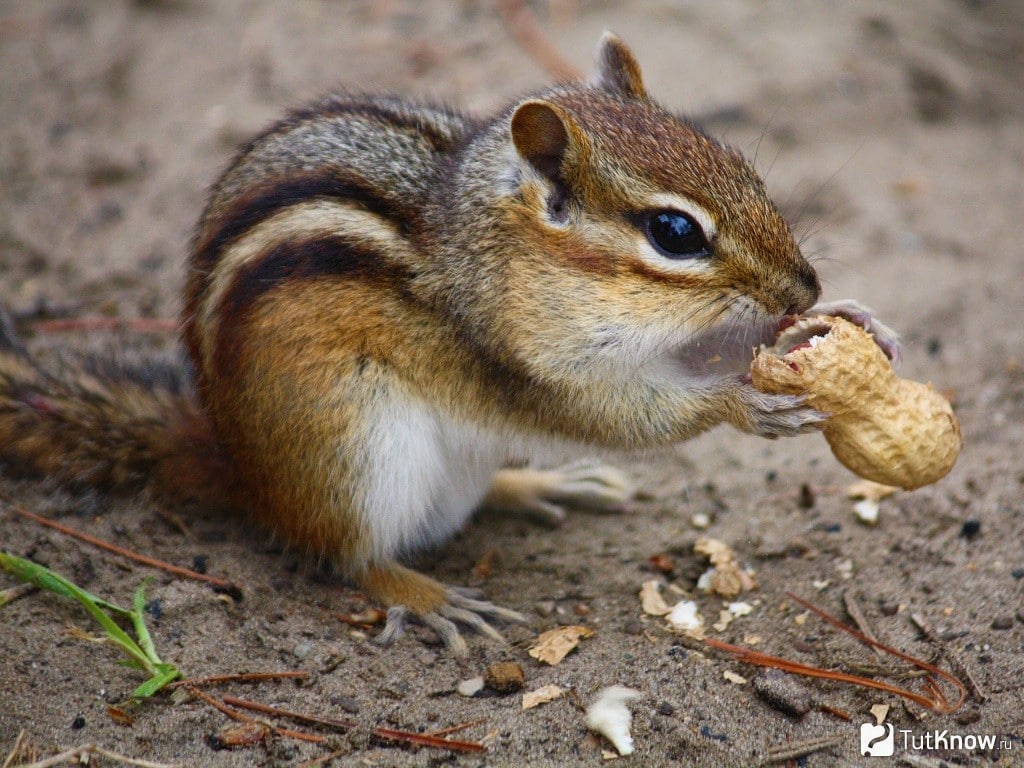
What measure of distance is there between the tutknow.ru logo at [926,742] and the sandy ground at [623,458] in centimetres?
2

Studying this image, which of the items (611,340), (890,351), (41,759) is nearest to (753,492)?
(890,351)

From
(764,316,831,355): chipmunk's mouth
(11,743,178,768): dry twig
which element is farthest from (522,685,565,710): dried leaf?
(764,316,831,355): chipmunk's mouth

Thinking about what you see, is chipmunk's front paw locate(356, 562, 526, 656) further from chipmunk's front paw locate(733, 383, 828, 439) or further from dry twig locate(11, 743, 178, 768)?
chipmunk's front paw locate(733, 383, 828, 439)

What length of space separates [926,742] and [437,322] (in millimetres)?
1601

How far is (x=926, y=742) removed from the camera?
256 centimetres

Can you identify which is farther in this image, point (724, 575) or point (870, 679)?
point (724, 575)

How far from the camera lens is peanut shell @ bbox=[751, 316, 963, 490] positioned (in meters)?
2.79

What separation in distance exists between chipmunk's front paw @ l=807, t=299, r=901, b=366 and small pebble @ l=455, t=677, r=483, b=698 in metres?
1.34

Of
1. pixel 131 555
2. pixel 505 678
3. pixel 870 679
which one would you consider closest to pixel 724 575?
pixel 870 679

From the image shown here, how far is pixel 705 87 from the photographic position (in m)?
5.47

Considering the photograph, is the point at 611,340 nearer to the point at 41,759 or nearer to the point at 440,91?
the point at 41,759

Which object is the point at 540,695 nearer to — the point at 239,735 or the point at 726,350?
the point at 239,735

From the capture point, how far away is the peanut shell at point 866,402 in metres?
2.79

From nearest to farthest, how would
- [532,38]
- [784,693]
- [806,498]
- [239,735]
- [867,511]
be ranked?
[239,735] → [784,693] → [867,511] → [806,498] → [532,38]
